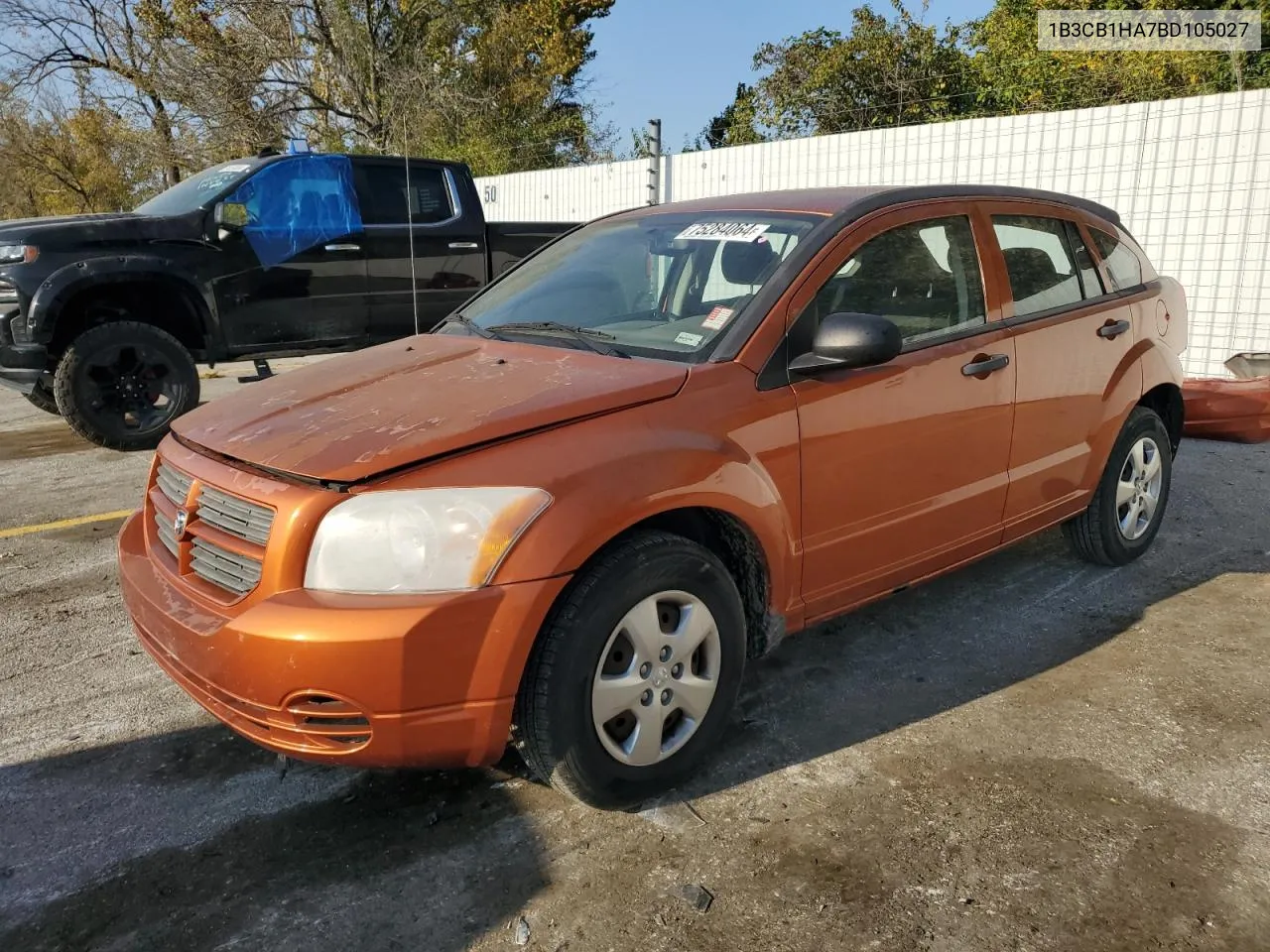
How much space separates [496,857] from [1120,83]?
1768 cm

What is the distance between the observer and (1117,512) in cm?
416

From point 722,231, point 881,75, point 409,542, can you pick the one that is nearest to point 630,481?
point 409,542

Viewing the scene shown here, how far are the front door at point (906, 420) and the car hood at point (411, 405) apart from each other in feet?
1.86

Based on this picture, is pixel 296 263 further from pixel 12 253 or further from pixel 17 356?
pixel 17 356

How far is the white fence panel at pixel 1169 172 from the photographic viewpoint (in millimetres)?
7605

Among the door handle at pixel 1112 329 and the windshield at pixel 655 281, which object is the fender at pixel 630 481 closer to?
the windshield at pixel 655 281

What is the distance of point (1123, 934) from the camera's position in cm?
209

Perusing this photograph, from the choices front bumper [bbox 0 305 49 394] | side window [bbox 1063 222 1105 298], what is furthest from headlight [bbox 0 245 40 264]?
side window [bbox 1063 222 1105 298]

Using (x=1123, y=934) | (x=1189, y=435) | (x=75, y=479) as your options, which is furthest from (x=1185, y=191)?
(x=75, y=479)

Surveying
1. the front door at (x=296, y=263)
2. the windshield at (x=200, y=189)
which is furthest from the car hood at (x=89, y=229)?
the front door at (x=296, y=263)

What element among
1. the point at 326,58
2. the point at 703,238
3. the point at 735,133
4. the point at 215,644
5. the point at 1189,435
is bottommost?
the point at 1189,435

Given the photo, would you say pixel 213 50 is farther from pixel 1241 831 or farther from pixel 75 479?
pixel 1241 831

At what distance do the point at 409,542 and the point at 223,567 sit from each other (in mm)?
557

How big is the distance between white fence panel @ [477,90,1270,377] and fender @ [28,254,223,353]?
221 inches
